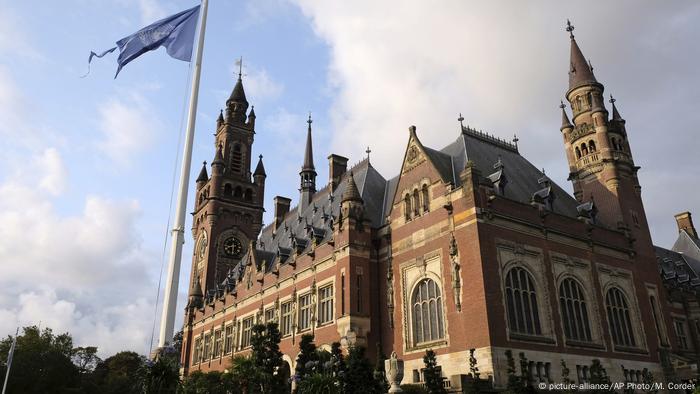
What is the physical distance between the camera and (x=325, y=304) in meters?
38.6

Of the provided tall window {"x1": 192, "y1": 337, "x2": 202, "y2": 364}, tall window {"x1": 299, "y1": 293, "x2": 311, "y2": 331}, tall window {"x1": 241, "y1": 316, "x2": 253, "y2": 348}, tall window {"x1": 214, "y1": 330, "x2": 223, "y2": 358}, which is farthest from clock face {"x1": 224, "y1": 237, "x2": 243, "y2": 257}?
tall window {"x1": 299, "y1": 293, "x2": 311, "y2": 331}

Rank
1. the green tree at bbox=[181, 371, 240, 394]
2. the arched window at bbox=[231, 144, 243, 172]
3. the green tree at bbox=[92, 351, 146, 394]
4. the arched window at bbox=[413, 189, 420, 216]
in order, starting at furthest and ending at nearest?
the green tree at bbox=[92, 351, 146, 394] < the arched window at bbox=[231, 144, 243, 172] < the arched window at bbox=[413, 189, 420, 216] < the green tree at bbox=[181, 371, 240, 394]

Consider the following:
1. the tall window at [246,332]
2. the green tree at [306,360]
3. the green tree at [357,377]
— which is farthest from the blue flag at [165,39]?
the tall window at [246,332]

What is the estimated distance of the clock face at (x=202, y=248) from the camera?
67.3 metres

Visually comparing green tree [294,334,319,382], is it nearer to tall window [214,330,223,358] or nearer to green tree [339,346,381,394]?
green tree [339,346,381,394]

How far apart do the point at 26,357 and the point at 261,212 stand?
108 feet

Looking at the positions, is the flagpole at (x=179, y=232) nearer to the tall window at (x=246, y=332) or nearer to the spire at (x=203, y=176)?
the tall window at (x=246, y=332)

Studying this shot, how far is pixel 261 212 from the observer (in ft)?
233

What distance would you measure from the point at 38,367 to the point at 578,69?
6926cm

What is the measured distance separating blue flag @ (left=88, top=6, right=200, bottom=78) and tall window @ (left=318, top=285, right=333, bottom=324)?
21382mm

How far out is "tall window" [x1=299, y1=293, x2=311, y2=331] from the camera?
40.4 metres

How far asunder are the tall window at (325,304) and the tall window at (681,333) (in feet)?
108

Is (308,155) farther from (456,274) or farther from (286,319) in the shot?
(456,274)

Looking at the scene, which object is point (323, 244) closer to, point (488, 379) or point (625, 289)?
point (488, 379)
